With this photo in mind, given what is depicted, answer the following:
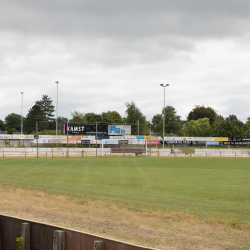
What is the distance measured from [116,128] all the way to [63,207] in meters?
72.4

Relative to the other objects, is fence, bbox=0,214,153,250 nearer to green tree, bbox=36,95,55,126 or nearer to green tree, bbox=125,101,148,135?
green tree, bbox=125,101,148,135

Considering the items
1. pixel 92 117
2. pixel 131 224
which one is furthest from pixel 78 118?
pixel 131 224

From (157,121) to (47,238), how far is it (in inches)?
5580

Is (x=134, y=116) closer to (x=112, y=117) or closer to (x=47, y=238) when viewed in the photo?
(x=112, y=117)

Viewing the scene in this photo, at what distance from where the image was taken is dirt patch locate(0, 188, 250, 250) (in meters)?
7.16

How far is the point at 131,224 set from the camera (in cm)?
881

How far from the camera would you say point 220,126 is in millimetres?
93812

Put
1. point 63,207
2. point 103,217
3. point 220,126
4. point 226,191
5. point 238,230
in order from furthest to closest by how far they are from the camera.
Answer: point 220,126 < point 226,191 < point 63,207 < point 103,217 < point 238,230

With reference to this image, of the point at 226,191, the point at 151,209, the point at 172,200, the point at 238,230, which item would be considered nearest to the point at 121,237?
the point at 238,230

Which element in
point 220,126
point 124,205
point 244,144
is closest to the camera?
point 124,205

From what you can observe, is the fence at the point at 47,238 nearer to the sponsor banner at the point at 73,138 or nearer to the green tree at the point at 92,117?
the sponsor banner at the point at 73,138

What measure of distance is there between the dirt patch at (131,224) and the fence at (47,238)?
1.51m

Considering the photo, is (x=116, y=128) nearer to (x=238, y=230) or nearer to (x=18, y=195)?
(x=18, y=195)

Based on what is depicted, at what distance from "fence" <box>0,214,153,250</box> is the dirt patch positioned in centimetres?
151
